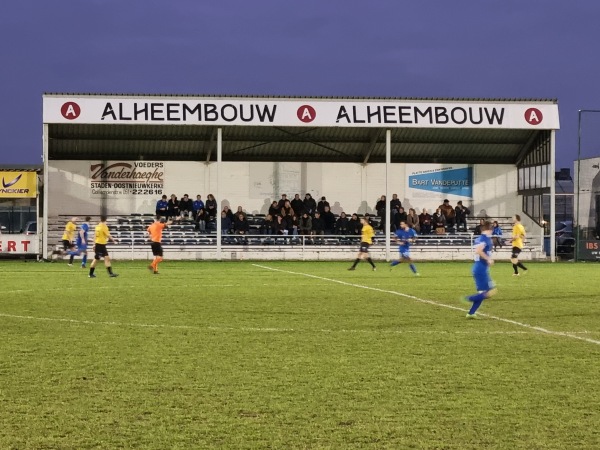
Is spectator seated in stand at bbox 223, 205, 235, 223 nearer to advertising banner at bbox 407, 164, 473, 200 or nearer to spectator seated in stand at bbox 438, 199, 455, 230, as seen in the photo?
advertising banner at bbox 407, 164, 473, 200

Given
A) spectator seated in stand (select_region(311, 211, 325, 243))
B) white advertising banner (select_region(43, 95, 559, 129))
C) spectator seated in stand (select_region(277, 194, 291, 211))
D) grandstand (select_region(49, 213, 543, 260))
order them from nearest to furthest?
1. white advertising banner (select_region(43, 95, 559, 129))
2. grandstand (select_region(49, 213, 543, 260))
3. spectator seated in stand (select_region(311, 211, 325, 243))
4. spectator seated in stand (select_region(277, 194, 291, 211))

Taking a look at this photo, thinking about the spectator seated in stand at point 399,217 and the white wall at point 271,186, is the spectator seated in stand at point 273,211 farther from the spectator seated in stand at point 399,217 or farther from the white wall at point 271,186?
the spectator seated in stand at point 399,217

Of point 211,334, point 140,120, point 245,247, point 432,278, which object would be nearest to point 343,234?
point 245,247

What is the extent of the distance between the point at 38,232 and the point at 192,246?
21.4 feet

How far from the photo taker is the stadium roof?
43.4 metres

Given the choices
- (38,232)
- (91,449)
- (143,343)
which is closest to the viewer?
(91,449)

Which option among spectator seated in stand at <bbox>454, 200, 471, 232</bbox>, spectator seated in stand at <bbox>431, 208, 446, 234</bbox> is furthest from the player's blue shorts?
spectator seated in stand at <bbox>454, 200, 471, 232</bbox>

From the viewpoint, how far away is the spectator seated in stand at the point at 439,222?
46.0m

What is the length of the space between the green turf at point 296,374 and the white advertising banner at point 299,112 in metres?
23.7

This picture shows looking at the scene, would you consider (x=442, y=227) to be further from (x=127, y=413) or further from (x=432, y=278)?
(x=127, y=413)

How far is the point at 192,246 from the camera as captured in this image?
44219mm

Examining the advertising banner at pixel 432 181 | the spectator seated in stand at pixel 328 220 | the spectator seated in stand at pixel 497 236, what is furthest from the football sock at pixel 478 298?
the advertising banner at pixel 432 181

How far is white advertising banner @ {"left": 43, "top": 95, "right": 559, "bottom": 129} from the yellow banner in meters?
2.52

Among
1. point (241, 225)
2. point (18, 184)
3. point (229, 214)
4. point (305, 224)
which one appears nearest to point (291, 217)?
point (305, 224)
